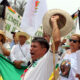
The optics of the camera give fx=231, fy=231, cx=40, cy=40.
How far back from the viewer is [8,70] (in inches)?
161

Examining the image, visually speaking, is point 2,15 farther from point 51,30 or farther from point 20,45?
point 51,30

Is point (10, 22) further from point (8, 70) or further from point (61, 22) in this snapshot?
point (61, 22)

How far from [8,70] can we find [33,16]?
1.06 meters

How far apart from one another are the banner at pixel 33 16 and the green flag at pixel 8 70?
80 cm

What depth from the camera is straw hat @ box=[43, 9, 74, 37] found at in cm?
248

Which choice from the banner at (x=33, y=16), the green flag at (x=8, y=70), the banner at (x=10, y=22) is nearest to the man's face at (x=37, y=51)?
the banner at (x=33, y=16)

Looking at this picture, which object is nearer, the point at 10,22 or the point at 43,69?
the point at 43,69

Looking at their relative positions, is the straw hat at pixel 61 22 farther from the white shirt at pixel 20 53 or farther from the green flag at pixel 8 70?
the white shirt at pixel 20 53

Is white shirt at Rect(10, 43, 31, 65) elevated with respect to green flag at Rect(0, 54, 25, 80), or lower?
elevated

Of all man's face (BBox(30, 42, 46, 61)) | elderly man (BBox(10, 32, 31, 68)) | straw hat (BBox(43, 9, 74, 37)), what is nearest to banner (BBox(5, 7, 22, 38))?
elderly man (BBox(10, 32, 31, 68))

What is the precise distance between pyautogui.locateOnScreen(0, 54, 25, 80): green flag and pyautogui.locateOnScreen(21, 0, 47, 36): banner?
0.80 meters

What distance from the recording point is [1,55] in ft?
13.6

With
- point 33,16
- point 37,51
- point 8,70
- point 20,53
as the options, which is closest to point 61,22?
point 37,51

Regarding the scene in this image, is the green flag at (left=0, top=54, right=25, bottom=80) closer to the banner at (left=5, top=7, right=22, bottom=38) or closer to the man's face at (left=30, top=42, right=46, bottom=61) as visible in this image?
the man's face at (left=30, top=42, right=46, bottom=61)
